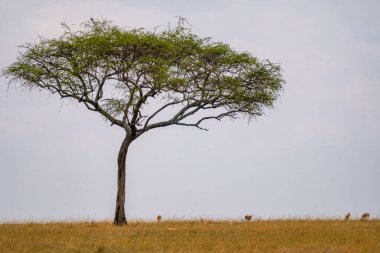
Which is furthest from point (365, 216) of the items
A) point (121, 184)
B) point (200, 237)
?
point (121, 184)

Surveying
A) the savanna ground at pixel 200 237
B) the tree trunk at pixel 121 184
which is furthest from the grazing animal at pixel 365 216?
the tree trunk at pixel 121 184

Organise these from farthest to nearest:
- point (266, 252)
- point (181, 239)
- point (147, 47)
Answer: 1. point (147, 47)
2. point (181, 239)
3. point (266, 252)

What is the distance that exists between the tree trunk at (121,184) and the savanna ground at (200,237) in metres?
2.07

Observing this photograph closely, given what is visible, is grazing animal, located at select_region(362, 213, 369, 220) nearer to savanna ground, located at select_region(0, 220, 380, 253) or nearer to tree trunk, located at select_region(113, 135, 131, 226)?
savanna ground, located at select_region(0, 220, 380, 253)

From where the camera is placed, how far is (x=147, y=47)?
111ft

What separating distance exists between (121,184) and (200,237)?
9.09 metres

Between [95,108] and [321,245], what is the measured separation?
16.7m

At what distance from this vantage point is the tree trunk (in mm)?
33750

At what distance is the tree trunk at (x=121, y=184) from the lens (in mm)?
33750

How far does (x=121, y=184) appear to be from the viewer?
112 feet

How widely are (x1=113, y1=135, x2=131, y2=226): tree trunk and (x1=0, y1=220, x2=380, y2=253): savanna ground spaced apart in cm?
207

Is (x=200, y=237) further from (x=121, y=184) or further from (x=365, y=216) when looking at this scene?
(x=365, y=216)

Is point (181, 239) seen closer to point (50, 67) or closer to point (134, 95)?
point (134, 95)

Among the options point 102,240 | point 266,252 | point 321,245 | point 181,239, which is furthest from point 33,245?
point 321,245
